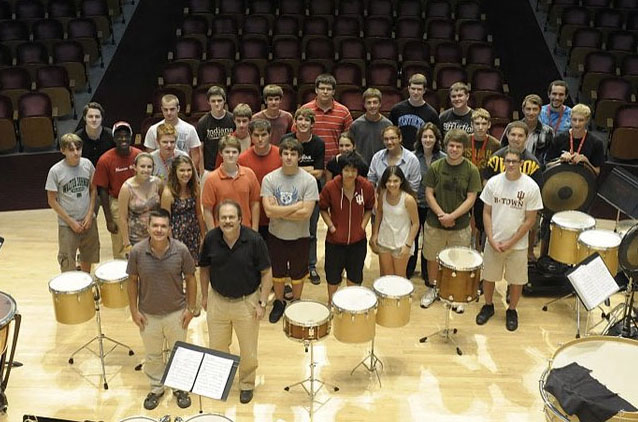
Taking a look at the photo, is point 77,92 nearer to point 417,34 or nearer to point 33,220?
point 33,220

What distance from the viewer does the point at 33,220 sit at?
26.1ft

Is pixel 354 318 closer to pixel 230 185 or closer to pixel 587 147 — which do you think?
pixel 230 185

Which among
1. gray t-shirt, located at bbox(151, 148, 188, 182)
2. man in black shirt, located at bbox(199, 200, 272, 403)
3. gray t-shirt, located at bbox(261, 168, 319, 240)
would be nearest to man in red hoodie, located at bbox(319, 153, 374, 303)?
gray t-shirt, located at bbox(261, 168, 319, 240)

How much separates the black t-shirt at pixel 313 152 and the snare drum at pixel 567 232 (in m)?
2.03

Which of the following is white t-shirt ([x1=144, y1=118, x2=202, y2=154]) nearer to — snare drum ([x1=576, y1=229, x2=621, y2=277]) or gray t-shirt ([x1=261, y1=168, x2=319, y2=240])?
gray t-shirt ([x1=261, y1=168, x2=319, y2=240])

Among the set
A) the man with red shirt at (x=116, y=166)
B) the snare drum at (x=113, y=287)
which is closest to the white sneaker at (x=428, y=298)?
the snare drum at (x=113, y=287)

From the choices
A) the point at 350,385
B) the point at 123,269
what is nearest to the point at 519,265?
the point at 350,385

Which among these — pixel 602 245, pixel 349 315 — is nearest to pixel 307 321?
pixel 349 315

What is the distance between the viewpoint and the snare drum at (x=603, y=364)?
3793 mm

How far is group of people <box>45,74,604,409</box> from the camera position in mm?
5453

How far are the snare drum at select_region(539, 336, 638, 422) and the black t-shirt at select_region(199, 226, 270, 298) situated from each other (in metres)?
1.88

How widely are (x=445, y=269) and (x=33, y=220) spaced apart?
4856 millimetres

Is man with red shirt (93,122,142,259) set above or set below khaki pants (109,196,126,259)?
above

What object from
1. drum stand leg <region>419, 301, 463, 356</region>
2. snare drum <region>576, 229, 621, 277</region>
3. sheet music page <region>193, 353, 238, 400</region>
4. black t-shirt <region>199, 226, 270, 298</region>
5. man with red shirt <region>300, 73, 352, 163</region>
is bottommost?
drum stand leg <region>419, 301, 463, 356</region>
